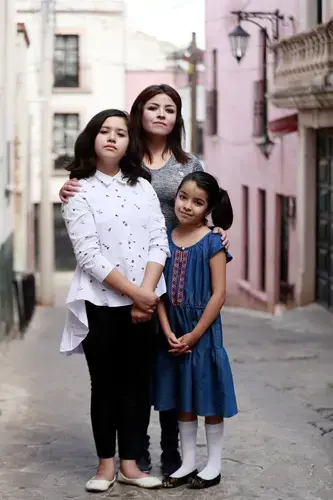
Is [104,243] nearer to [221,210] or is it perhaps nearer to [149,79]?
[221,210]

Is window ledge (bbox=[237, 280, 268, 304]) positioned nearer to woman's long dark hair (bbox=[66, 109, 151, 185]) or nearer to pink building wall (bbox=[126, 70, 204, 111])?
pink building wall (bbox=[126, 70, 204, 111])

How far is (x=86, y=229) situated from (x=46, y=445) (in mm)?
1663

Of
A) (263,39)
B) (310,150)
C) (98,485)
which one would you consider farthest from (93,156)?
(263,39)

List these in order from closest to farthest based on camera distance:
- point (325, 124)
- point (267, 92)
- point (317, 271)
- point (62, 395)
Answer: point (62, 395)
point (325, 124)
point (317, 271)
point (267, 92)

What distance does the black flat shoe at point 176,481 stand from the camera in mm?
5137

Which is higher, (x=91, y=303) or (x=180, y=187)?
(x=180, y=187)

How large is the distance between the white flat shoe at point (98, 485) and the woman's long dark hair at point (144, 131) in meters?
1.43

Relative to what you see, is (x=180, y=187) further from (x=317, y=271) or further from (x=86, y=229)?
(x=317, y=271)

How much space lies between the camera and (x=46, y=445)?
6.12m

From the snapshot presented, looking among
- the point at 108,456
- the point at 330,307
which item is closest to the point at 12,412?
→ the point at 108,456

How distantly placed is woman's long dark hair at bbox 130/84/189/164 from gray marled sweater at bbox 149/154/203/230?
38 mm

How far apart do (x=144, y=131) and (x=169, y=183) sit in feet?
0.87

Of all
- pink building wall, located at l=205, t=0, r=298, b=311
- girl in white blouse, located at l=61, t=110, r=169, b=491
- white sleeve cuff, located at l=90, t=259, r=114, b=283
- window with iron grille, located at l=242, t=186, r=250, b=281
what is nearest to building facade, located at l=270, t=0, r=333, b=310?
pink building wall, located at l=205, t=0, r=298, b=311

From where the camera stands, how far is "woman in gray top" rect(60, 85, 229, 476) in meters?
5.27
